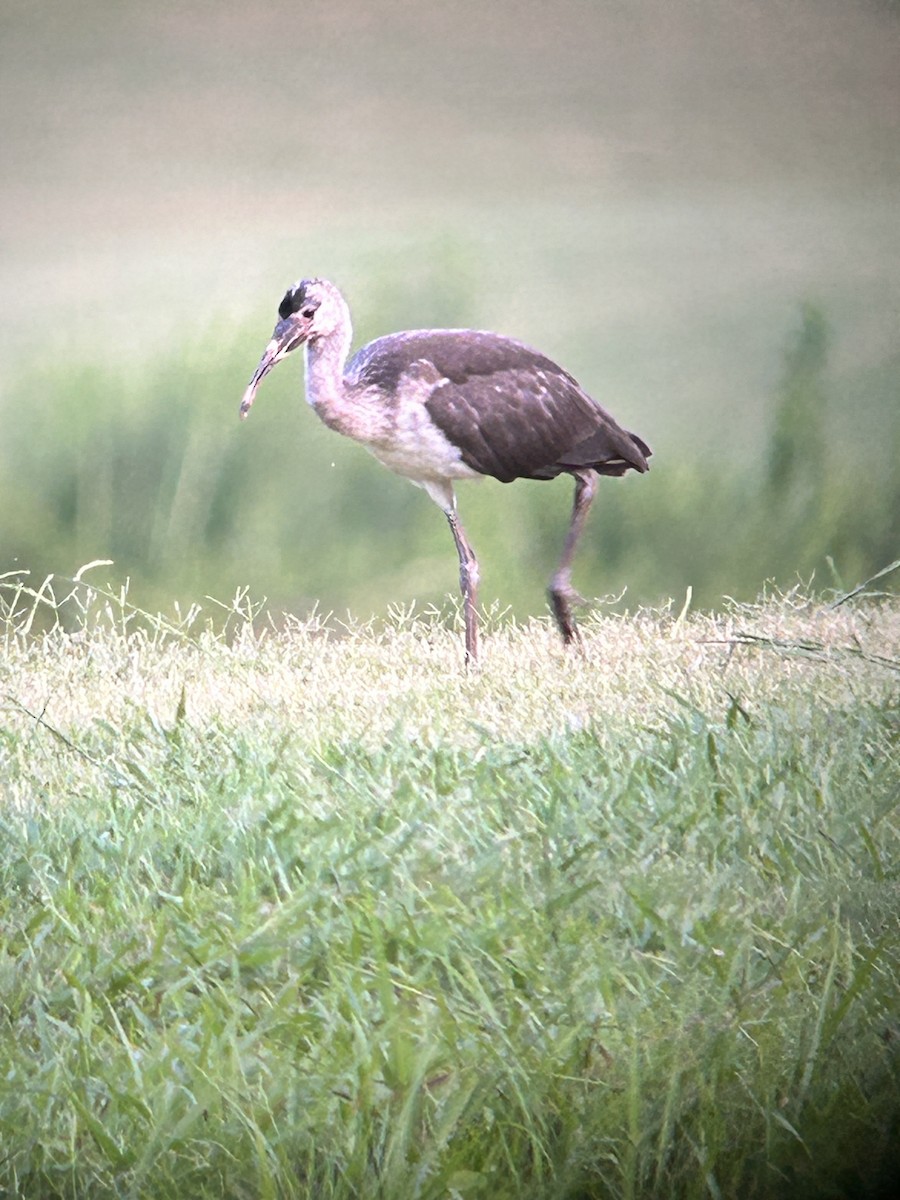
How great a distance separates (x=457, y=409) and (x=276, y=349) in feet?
1.63

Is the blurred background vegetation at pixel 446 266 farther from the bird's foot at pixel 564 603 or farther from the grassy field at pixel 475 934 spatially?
the grassy field at pixel 475 934

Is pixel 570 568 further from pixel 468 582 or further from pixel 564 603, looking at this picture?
pixel 468 582

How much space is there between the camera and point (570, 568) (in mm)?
3705

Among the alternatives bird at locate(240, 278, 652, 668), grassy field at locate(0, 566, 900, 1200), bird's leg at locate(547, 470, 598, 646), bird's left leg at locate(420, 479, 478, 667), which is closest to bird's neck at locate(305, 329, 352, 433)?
bird at locate(240, 278, 652, 668)

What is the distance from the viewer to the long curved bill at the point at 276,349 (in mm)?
3742

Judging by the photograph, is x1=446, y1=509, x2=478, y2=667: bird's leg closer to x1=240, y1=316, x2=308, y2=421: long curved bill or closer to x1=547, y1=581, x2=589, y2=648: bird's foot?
x1=547, y1=581, x2=589, y2=648: bird's foot

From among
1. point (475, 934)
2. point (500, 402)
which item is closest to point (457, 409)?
point (500, 402)

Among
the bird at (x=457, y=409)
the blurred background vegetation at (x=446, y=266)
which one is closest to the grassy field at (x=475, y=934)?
the blurred background vegetation at (x=446, y=266)

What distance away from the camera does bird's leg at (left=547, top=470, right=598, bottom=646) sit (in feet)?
11.9

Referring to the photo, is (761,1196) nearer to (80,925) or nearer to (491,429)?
(80,925)

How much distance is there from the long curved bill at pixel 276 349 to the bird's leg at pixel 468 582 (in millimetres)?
567

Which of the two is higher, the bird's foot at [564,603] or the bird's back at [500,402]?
the bird's back at [500,402]

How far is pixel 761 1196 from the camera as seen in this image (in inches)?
67.6

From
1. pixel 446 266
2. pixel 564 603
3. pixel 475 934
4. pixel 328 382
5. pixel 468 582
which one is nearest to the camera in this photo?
pixel 475 934
